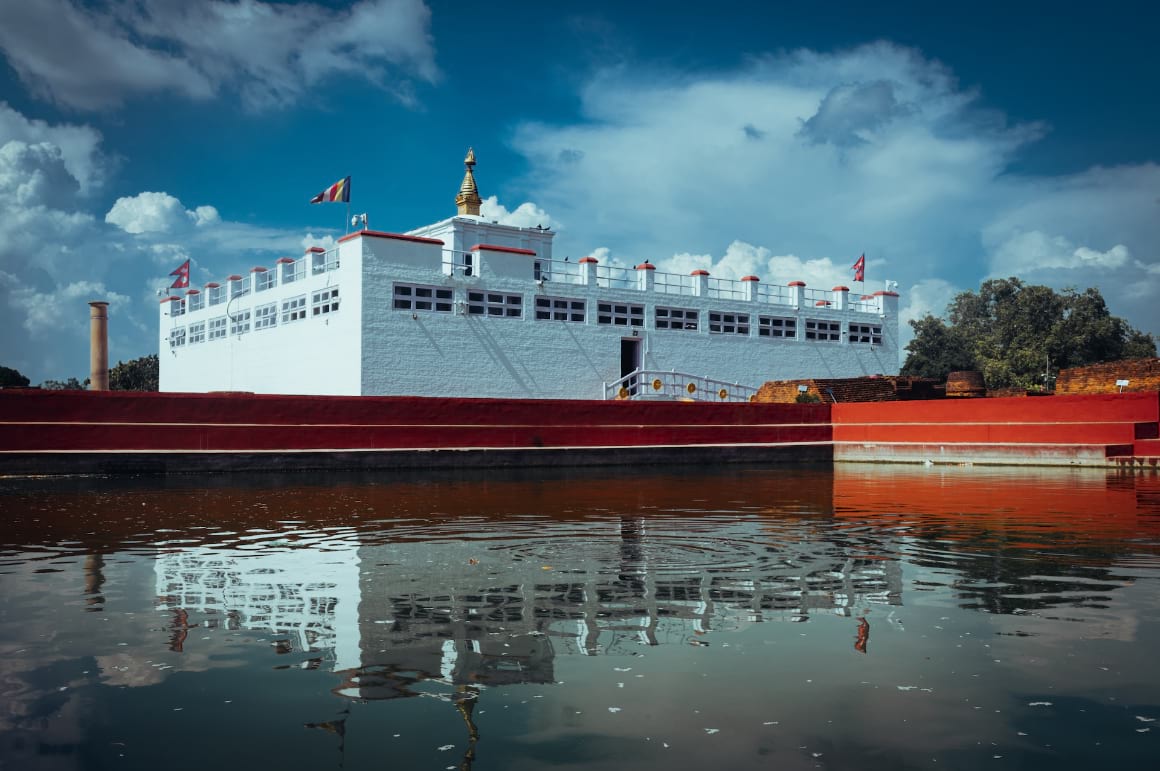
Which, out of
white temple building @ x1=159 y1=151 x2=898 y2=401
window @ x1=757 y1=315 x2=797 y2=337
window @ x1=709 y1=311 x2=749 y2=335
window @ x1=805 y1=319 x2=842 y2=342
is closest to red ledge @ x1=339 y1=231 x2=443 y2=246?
white temple building @ x1=159 y1=151 x2=898 y2=401

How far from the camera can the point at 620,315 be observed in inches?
1298

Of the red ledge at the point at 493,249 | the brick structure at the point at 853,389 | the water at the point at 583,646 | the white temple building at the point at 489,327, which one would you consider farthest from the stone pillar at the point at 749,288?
the water at the point at 583,646

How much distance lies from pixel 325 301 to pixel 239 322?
23.4ft

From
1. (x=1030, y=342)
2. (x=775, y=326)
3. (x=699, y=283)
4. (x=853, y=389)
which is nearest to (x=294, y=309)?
(x=699, y=283)

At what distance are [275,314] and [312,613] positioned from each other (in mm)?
28351

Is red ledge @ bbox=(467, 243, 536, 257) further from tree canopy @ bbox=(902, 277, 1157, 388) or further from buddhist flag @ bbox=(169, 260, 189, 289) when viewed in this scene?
tree canopy @ bbox=(902, 277, 1157, 388)

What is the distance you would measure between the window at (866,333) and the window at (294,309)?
72.1ft

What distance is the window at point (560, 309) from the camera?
101 ft

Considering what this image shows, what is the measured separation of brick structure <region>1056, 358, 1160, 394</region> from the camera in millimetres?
25750

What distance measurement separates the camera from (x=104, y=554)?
823 centimetres

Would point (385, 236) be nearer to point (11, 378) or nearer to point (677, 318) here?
point (677, 318)

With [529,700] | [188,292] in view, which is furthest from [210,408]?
[188,292]

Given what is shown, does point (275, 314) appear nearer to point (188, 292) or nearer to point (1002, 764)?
point (188, 292)

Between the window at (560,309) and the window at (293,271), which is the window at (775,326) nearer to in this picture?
the window at (560,309)
